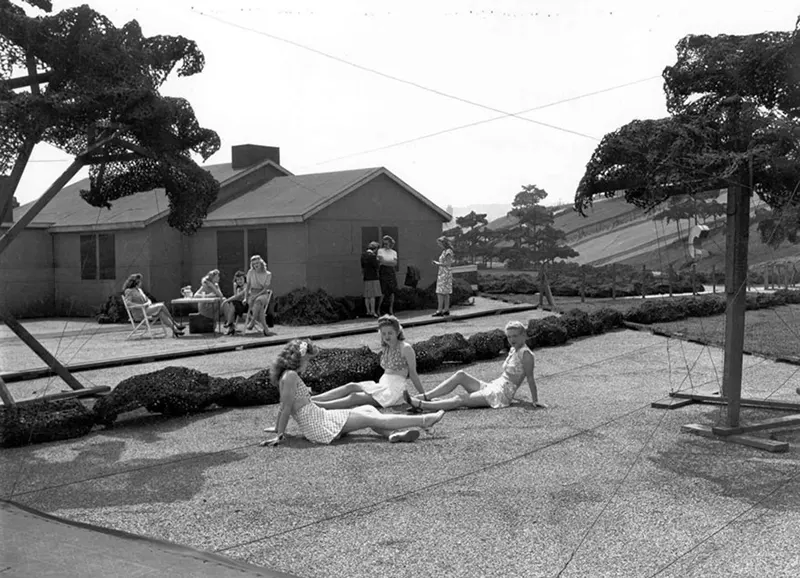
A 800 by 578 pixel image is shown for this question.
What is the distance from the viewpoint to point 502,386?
1038cm

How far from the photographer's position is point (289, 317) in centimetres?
2123

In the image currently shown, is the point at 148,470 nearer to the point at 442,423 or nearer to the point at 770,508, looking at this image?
the point at 442,423

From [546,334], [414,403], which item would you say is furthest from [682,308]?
[414,403]

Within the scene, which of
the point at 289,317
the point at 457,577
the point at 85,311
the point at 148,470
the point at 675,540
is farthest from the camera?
the point at 85,311

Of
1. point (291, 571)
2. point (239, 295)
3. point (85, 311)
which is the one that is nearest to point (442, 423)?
point (291, 571)

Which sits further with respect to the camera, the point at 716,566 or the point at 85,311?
the point at 85,311

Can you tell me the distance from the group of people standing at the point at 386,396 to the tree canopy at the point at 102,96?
2.28m

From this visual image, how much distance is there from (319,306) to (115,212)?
24.3 feet

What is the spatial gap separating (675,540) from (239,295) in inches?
585

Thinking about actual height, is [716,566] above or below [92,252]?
below

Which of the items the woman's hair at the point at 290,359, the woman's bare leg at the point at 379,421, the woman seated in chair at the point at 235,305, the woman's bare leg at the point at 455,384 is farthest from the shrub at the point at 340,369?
the woman seated in chair at the point at 235,305

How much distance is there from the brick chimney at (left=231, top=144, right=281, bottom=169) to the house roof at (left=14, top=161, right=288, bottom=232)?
0.29 m

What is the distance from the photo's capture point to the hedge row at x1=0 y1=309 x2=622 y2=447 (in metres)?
8.86

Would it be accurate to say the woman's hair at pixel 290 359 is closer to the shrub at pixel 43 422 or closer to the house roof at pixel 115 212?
the shrub at pixel 43 422
